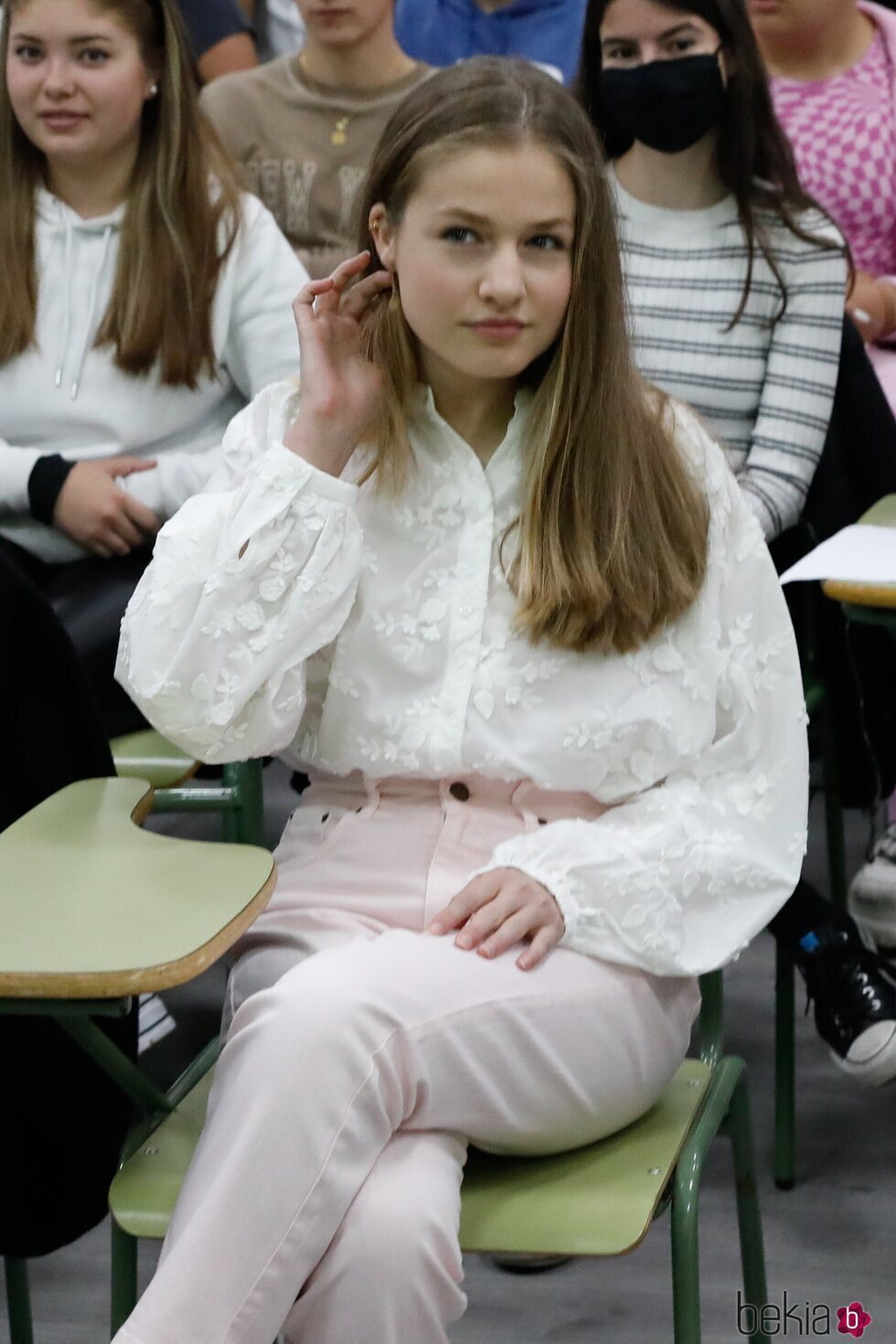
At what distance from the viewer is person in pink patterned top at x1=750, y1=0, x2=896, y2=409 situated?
262cm

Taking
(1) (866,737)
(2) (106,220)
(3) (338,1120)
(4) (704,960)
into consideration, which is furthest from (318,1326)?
(2) (106,220)

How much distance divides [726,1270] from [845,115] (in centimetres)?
161

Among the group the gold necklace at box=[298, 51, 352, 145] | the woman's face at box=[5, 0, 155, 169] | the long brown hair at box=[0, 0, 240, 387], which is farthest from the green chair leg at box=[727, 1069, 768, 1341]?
the gold necklace at box=[298, 51, 352, 145]

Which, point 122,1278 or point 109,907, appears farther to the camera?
point 122,1278

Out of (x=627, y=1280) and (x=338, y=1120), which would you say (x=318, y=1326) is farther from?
(x=627, y=1280)

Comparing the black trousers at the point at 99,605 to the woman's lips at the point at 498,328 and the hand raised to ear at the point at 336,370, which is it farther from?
the woman's lips at the point at 498,328

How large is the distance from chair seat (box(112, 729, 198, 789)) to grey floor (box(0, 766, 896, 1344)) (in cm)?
49

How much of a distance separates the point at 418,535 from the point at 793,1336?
0.88 meters

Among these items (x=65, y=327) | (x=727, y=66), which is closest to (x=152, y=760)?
(x=65, y=327)

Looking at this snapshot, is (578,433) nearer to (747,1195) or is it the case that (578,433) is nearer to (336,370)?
(336,370)

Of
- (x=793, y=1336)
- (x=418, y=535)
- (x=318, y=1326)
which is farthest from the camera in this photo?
(x=793, y=1336)

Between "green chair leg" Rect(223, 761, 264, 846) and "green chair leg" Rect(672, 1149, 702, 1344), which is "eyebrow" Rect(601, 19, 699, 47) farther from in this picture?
"green chair leg" Rect(672, 1149, 702, 1344)

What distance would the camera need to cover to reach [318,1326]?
1182mm

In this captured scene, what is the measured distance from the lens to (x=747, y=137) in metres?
2.23
